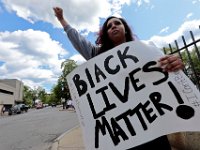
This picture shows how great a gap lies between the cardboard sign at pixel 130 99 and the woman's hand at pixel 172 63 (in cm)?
4

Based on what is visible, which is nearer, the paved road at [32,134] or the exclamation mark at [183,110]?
the exclamation mark at [183,110]

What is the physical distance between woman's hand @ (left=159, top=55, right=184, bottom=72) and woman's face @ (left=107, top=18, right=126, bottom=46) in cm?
45

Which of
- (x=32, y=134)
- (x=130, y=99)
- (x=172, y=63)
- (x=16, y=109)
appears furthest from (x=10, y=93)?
(x=172, y=63)

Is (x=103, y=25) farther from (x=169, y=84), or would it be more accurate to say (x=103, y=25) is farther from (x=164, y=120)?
(x=164, y=120)

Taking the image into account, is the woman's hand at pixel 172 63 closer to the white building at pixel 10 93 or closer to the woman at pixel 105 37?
the woman at pixel 105 37

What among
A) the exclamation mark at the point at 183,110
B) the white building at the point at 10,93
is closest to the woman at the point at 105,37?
the exclamation mark at the point at 183,110

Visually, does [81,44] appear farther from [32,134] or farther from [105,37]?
[32,134]

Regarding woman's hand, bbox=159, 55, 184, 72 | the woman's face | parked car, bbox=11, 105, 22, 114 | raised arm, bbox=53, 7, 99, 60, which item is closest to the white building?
parked car, bbox=11, 105, 22, 114

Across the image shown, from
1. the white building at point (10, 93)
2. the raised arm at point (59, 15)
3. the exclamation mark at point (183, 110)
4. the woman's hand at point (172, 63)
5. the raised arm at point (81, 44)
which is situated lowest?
the exclamation mark at point (183, 110)

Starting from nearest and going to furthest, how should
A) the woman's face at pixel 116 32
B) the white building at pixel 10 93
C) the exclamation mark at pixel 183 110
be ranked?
the exclamation mark at pixel 183 110 < the woman's face at pixel 116 32 < the white building at pixel 10 93

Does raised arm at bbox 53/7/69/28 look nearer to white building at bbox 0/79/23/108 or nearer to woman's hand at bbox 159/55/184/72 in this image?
woman's hand at bbox 159/55/184/72

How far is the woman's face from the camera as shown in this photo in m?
2.18

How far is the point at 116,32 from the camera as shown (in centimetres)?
218

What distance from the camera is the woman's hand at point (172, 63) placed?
6.01 ft
